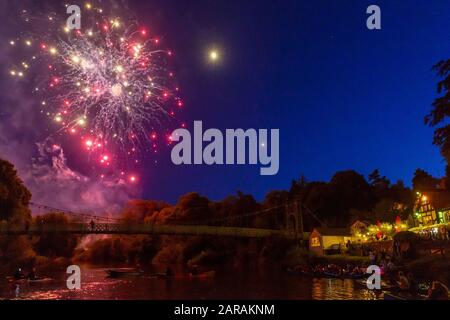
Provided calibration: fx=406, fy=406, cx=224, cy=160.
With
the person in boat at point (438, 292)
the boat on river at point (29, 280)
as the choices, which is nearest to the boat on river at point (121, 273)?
the boat on river at point (29, 280)

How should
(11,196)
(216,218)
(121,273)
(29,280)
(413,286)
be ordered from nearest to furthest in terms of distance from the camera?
(413,286), (29,280), (121,273), (11,196), (216,218)

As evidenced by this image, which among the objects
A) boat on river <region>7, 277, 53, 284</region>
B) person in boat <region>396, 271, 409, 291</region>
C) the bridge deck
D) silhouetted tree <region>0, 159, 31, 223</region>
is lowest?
boat on river <region>7, 277, 53, 284</region>

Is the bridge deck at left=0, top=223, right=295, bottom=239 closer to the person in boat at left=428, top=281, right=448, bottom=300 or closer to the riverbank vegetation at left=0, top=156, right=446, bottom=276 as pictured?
the riverbank vegetation at left=0, top=156, right=446, bottom=276

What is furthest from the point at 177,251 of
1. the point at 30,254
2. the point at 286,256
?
the point at 30,254

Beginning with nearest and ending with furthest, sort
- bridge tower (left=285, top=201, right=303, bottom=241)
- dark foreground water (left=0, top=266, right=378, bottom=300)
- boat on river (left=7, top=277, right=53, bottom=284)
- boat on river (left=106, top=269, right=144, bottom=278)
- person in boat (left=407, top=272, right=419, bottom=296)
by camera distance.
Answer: person in boat (left=407, top=272, right=419, bottom=296)
dark foreground water (left=0, top=266, right=378, bottom=300)
boat on river (left=7, top=277, right=53, bottom=284)
boat on river (left=106, top=269, right=144, bottom=278)
bridge tower (left=285, top=201, right=303, bottom=241)

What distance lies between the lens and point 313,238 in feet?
238

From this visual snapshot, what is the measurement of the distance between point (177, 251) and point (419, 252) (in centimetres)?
6312

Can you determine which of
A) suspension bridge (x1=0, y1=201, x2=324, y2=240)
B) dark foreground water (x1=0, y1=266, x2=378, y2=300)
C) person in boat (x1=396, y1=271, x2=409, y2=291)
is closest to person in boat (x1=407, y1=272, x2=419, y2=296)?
person in boat (x1=396, y1=271, x2=409, y2=291)

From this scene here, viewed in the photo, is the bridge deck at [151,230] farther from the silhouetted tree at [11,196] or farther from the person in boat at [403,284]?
the person in boat at [403,284]

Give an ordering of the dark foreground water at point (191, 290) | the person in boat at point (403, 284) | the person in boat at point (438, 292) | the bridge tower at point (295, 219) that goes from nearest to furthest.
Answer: the person in boat at point (438, 292), the person in boat at point (403, 284), the dark foreground water at point (191, 290), the bridge tower at point (295, 219)

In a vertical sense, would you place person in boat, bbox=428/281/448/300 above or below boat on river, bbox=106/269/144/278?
above

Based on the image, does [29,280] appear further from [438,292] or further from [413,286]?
[438,292]

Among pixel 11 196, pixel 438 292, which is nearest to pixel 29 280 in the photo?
pixel 11 196
